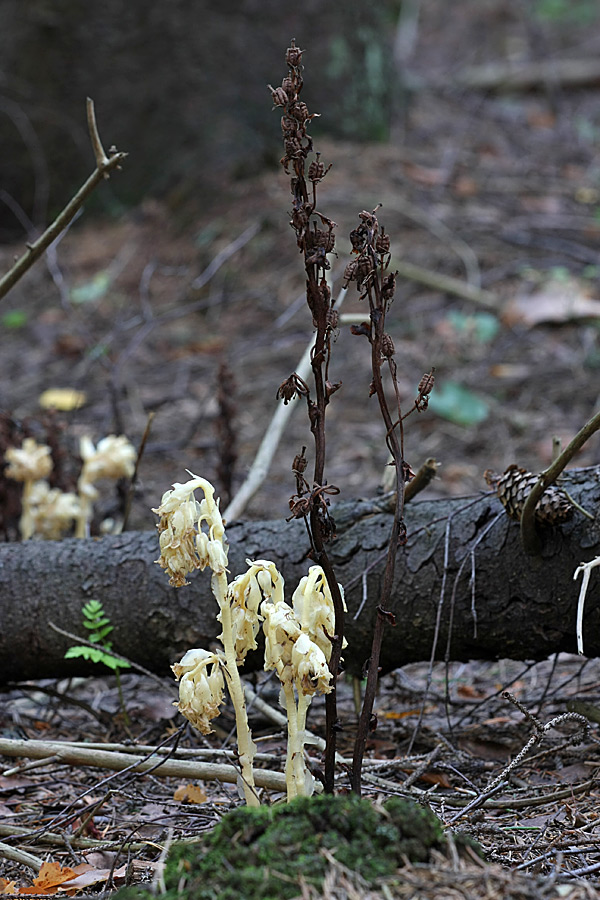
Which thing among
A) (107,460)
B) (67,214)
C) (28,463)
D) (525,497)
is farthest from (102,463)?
(525,497)

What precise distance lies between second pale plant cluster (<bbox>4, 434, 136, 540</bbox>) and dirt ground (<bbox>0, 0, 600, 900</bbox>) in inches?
8.5

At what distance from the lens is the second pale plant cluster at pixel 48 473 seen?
3.06 m

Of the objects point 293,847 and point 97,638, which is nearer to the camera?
point 293,847

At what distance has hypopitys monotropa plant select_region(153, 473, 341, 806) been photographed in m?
1.40

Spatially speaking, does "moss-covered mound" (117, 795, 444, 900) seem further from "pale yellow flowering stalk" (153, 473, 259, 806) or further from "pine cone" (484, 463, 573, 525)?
"pine cone" (484, 463, 573, 525)

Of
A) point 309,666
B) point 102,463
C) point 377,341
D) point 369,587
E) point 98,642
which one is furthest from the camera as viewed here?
point 102,463

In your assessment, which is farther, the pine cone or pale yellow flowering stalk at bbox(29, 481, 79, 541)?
pale yellow flowering stalk at bbox(29, 481, 79, 541)

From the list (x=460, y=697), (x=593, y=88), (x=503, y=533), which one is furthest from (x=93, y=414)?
(x=593, y=88)

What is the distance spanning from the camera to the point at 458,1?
13086 mm

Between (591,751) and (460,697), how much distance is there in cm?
67

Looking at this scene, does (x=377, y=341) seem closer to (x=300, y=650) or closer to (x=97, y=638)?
(x=300, y=650)

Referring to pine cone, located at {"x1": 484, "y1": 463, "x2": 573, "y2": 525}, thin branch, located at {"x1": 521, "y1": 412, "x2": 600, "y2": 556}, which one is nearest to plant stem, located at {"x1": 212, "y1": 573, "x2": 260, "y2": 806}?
thin branch, located at {"x1": 521, "y1": 412, "x2": 600, "y2": 556}

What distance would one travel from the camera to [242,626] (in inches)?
58.5

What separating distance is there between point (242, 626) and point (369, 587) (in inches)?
32.5
